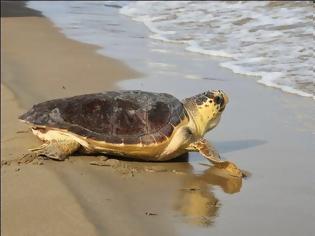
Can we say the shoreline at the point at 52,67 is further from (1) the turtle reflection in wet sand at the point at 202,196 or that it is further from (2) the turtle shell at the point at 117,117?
(1) the turtle reflection in wet sand at the point at 202,196

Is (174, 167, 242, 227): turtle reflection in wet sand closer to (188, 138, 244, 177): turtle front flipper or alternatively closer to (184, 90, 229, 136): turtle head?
(188, 138, 244, 177): turtle front flipper

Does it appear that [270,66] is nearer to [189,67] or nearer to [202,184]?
[189,67]

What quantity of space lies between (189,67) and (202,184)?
12.7 ft

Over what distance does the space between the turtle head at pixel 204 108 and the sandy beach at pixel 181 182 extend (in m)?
0.27

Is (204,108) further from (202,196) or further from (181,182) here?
(202,196)

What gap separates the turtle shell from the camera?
4.41 metres

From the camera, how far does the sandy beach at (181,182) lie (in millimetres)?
3242

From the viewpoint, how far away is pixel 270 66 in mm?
7316

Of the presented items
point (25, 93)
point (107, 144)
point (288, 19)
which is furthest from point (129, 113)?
point (288, 19)

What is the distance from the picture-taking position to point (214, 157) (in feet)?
14.2

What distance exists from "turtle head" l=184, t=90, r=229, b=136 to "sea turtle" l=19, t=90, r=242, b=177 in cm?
2

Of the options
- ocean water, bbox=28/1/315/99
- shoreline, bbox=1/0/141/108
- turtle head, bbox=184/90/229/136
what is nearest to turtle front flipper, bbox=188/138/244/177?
turtle head, bbox=184/90/229/136

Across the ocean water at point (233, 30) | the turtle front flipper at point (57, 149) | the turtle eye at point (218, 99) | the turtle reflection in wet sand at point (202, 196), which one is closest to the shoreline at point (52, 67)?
the ocean water at point (233, 30)

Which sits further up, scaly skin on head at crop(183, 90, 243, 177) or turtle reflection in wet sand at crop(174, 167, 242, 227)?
scaly skin on head at crop(183, 90, 243, 177)
